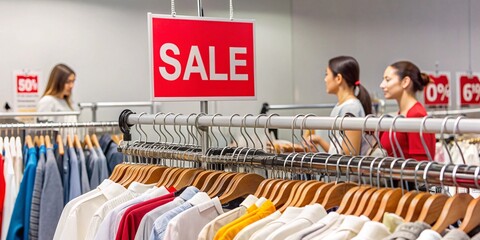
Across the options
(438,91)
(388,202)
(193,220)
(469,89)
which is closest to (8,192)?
(193,220)

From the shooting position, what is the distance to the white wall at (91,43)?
6.14 meters

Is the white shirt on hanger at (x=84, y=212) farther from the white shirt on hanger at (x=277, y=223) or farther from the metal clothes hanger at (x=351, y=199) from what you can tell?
the metal clothes hanger at (x=351, y=199)

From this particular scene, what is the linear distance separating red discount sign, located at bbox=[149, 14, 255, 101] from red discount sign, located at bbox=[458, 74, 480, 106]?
5.08 m

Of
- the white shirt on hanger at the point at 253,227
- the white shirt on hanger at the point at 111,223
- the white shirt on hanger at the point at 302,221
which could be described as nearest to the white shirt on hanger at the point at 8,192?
the white shirt on hanger at the point at 111,223

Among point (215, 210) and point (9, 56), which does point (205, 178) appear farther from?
point (9, 56)

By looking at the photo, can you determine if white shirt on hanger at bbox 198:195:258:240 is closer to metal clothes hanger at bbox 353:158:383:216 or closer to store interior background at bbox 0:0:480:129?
metal clothes hanger at bbox 353:158:383:216

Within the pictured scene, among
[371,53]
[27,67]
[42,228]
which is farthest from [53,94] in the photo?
[371,53]

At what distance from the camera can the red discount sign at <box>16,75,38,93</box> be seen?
6.13 meters

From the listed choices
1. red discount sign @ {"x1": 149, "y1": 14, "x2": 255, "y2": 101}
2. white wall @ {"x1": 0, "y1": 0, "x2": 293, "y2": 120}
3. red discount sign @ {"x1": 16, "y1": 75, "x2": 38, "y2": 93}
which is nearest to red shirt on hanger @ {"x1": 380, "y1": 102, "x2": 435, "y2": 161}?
red discount sign @ {"x1": 149, "y1": 14, "x2": 255, "y2": 101}

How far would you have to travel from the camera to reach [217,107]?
23.1 ft

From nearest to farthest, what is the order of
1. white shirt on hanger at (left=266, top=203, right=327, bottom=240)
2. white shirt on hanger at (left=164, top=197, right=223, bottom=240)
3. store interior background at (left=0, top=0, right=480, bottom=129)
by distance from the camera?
white shirt on hanger at (left=266, top=203, right=327, bottom=240) → white shirt on hanger at (left=164, top=197, right=223, bottom=240) → store interior background at (left=0, top=0, right=480, bottom=129)

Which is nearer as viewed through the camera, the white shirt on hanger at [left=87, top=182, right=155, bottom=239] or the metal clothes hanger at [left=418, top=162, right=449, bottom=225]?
the metal clothes hanger at [left=418, top=162, right=449, bottom=225]

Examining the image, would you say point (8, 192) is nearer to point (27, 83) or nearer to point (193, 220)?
point (193, 220)

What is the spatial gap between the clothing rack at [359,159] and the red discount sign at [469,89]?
5.72 meters
